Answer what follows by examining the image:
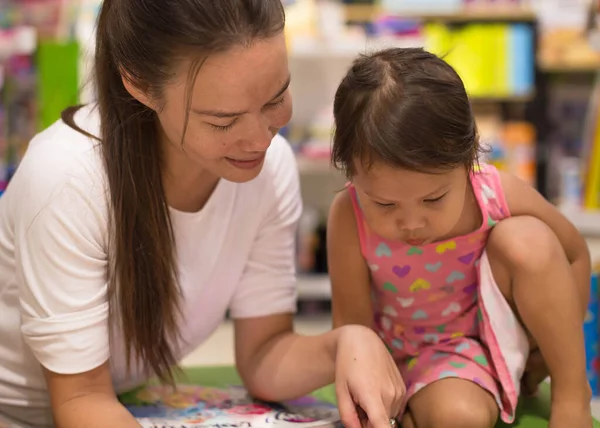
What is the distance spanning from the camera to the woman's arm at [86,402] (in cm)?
118

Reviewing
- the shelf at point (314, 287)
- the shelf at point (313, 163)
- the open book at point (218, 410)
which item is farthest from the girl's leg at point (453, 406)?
the shelf at point (314, 287)

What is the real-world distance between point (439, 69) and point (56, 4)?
92.4 inches

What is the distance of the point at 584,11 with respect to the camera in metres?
3.56

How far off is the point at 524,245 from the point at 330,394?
472 mm

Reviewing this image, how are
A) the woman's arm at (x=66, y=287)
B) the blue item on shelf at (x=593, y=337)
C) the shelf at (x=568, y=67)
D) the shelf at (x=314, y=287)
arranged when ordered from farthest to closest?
the shelf at (x=568, y=67), the shelf at (x=314, y=287), the blue item on shelf at (x=593, y=337), the woman's arm at (x=66, y=287)

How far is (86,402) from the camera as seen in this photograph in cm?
120

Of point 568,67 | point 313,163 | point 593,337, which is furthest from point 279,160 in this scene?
point 568,67

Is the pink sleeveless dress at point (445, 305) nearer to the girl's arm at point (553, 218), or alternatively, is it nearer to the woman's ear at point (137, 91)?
the girl's arm at point (553, 218)

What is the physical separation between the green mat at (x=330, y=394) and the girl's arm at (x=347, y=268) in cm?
19

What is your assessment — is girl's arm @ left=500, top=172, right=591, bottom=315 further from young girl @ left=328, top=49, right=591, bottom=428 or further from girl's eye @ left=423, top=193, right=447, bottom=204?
girl's eye @ left=423, top=193, right=447, bottom=204

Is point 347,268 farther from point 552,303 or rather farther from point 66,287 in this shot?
point 66,287

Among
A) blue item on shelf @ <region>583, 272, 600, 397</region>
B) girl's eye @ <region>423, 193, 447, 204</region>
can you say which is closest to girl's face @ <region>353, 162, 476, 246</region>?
girl's eye @ <region>423, 193, 447, 204</region>

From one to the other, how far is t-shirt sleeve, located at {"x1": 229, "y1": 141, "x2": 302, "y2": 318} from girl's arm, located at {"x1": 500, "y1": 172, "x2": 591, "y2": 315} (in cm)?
34

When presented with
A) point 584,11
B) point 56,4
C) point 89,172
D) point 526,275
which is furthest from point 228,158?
point 584,11
